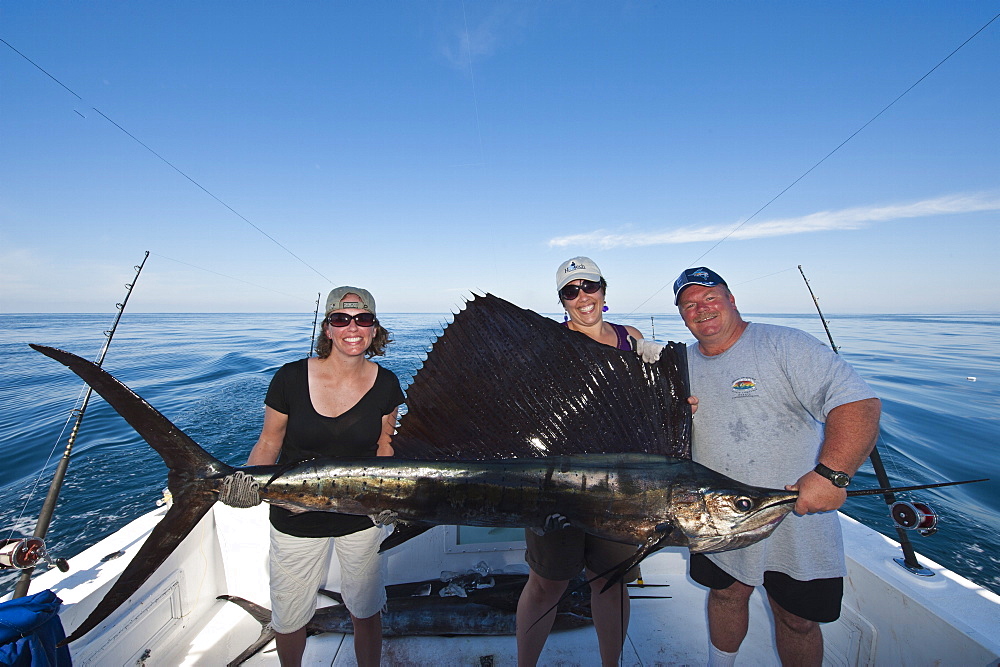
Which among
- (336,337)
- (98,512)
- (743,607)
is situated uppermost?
(336,337)

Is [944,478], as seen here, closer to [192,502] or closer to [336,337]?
[336,337]

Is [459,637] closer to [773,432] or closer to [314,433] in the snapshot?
[314,433]

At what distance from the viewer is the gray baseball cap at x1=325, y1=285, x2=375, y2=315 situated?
200 cm

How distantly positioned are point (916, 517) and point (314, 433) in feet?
8.90

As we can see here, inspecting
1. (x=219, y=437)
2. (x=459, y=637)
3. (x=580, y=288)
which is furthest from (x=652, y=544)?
(x=219, y=437)

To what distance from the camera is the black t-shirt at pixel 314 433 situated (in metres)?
1.88

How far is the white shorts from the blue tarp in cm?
68

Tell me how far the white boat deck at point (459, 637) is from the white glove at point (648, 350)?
62.7 inches

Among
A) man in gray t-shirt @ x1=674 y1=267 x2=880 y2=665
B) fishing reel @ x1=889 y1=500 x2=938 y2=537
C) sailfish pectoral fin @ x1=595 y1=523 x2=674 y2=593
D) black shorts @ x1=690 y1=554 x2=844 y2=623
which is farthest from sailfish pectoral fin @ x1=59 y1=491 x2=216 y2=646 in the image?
fishing reel @ x1=889 y1=500 x2=938 y2=537

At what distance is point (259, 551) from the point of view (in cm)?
297

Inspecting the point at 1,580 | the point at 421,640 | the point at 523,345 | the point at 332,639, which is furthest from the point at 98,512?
the point at 523,345

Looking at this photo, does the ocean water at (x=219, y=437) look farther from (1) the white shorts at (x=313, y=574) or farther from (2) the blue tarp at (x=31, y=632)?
(2) the blue tarp at (x=31, y=632)

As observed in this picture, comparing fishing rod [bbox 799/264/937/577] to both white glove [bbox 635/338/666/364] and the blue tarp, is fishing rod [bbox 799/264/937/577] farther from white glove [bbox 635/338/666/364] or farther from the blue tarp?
the blue tarp

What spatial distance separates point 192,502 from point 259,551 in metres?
1.70
